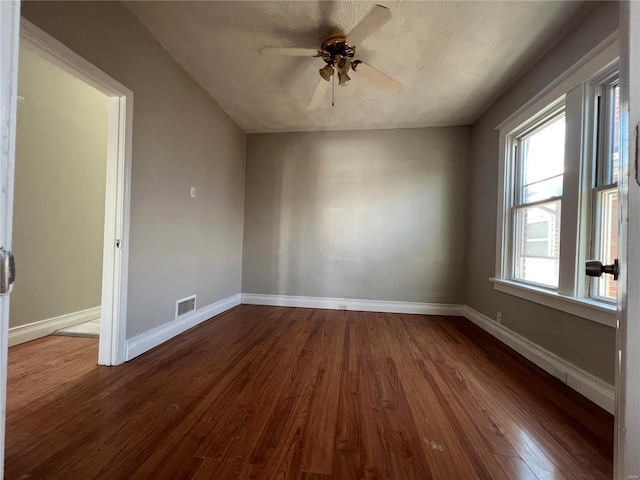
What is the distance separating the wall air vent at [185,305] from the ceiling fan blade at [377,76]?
2.62 meters

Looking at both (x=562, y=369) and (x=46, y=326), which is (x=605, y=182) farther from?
(x=46, y=326)

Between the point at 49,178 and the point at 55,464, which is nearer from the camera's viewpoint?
the point at 55,464

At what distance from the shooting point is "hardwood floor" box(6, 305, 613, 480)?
1.08m

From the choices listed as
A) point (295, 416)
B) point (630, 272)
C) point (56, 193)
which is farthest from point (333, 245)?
point (630, 272)

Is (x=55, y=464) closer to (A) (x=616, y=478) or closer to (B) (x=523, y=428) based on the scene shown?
(A) (x=616, y=478)

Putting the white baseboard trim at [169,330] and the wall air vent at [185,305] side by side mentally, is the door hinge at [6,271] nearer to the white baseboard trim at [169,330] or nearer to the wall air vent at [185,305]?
the white baseboard trim at [169,330]

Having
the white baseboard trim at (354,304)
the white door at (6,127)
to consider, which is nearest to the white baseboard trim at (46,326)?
the white baseboard trim at (354,304)

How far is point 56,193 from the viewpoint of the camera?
8.23 ft

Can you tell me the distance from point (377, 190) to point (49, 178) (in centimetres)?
356

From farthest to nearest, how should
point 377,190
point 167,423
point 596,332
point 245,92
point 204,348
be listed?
point 377,190
point 245,92
point 204,348
point 596,332
point 167,423

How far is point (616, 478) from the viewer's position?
0.52 meters

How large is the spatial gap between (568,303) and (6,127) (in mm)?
2673

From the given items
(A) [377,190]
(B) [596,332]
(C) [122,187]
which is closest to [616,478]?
(B) [596,332]

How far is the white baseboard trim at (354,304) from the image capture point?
3518 mm
